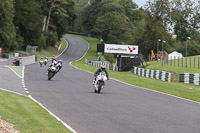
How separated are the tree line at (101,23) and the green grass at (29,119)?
65.2 metres

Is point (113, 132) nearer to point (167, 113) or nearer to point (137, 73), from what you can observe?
point (167, 113)

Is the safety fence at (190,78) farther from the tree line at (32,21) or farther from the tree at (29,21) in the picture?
the tree at (29,21)

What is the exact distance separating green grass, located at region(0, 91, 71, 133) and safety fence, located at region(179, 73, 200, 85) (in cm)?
2311

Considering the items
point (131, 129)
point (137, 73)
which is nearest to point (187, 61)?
point (137, 73)

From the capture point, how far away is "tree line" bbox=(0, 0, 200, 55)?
279 feet

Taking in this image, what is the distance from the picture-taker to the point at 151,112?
13.5m

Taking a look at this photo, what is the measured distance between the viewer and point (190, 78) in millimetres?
35031

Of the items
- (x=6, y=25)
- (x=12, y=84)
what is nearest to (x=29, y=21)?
(x=6, y=25)

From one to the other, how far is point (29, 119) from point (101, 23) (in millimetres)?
109251

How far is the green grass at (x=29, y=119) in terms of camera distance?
8.92 metres

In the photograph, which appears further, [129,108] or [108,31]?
[108,31]

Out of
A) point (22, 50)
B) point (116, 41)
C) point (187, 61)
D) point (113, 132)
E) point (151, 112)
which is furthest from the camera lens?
point (116, 41)

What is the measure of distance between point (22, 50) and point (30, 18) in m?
7.30

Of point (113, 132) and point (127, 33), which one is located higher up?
point (127, 33)
